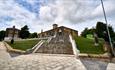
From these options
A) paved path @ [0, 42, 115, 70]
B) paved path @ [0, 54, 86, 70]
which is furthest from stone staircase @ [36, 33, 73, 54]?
paved path @ [0, 54, 86, 70]

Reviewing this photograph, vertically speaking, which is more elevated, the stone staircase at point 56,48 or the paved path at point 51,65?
the stone staircase at point 56,48

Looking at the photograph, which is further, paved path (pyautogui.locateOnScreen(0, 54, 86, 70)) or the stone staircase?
the stone staircase

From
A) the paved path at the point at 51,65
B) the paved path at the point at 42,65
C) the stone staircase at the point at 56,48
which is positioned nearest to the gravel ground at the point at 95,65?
the paved path at the point at 51,65

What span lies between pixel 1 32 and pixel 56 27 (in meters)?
25.3

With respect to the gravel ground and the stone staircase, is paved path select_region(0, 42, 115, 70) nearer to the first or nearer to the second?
the gravel ground

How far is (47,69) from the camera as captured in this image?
772cm

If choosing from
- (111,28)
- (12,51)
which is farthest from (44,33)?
(12,51)

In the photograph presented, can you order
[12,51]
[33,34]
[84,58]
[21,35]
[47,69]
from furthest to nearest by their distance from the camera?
[33,34] → [21,35] → [12,51] → [84,58] → [47,69]

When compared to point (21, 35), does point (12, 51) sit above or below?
below

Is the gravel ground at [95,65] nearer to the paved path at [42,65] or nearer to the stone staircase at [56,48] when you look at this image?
the paved path at [42,65]

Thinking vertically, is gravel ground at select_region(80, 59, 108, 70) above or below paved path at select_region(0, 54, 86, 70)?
below

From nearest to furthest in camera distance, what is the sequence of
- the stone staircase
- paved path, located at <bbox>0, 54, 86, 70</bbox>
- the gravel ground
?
1. paved path, located at <bbox>0, 54, 86, 70</bbox>
2. the gravel ground
3. the stone staircase

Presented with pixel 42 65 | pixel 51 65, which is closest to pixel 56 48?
pixel 51 65

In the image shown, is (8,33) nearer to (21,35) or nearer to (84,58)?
(21,35)
